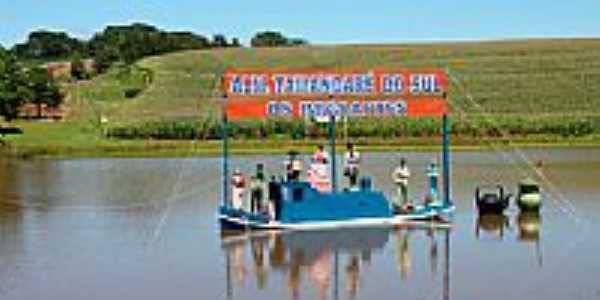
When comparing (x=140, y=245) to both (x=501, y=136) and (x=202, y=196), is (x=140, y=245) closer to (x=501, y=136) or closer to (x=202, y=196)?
(x=202, y=196)

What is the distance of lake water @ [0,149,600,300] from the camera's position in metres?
17.2

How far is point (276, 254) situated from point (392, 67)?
78830 millimetres

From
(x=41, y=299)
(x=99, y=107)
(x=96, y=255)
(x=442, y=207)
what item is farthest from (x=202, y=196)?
(x=99, y=107)

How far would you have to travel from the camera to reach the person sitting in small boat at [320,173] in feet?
80.0

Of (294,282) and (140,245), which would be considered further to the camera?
(140,245)

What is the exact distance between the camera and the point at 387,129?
2594 inches

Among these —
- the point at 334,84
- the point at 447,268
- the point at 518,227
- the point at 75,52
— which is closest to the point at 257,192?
the point at 334,84

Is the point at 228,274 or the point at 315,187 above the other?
the point at 315,187

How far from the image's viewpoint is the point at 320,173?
80.8ft

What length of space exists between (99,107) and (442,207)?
69.6m

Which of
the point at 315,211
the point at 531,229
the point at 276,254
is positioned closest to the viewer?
the point at 276,254

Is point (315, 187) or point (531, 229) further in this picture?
point (315, 187)

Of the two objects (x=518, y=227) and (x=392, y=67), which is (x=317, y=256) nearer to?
(x=518, y=227)

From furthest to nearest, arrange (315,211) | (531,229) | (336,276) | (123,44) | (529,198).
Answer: (123,44) < (529,198) < (531,229) < (315,211) < (336,276)
